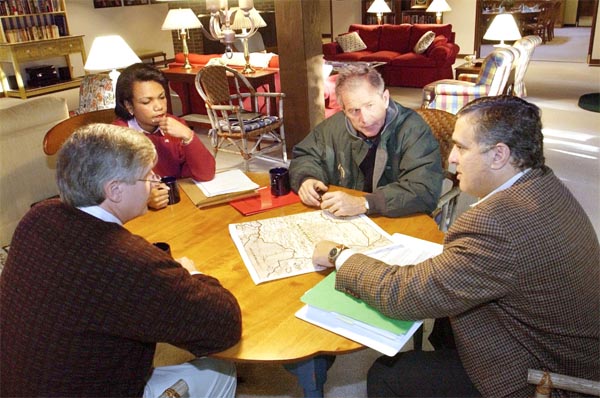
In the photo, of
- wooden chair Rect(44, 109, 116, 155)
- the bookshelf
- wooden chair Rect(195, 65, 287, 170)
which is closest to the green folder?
wooden chair Rect(44, 109, 116, 155)

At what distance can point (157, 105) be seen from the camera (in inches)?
83.5

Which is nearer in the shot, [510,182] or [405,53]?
[510,182]

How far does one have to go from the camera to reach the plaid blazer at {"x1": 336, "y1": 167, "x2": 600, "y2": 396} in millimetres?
1076

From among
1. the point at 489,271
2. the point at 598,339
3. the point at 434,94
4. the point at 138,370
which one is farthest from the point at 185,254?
the point at 434,94

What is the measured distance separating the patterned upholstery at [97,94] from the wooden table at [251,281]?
2652 mm

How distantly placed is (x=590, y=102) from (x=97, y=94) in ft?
18.6

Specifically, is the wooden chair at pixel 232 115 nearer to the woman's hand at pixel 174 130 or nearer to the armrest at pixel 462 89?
the armrest at pixel 462 89

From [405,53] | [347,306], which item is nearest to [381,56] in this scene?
[405,53]

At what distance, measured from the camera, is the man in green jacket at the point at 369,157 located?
67.6 inches

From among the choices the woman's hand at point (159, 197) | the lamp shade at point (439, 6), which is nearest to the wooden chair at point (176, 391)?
the woman's hand at point (159, 197)

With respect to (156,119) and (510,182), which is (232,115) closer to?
(156,119)

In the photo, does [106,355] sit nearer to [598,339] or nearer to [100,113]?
[598,339]

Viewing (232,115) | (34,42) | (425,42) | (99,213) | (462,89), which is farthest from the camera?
(34,42)

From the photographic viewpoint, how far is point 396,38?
8469mm
